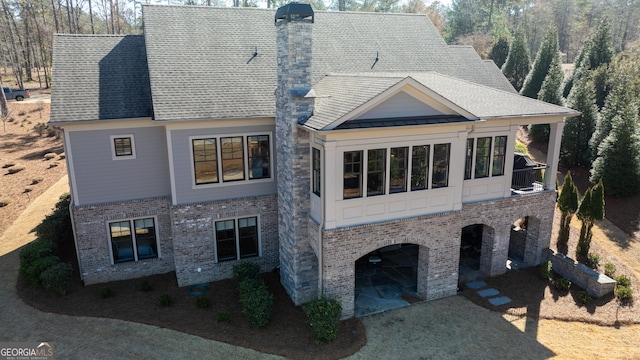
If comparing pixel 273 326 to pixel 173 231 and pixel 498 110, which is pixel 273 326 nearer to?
pixel 173 231

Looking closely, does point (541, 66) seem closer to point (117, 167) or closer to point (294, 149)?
point (294, 149)

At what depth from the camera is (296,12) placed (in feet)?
40.9

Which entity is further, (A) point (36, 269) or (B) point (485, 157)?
(B) point (485, 157)

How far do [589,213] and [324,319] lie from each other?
468 inches

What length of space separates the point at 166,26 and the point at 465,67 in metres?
13.5

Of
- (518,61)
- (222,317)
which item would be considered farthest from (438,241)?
(518,61)

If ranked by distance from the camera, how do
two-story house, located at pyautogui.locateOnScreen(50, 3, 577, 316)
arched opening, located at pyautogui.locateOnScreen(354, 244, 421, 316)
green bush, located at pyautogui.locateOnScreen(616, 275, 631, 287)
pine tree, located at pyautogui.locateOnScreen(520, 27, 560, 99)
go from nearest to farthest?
two-story house, located at pyautogui.locateOnScreen(50, 3, 577, 316), arched opening, located at pyautogui.locateOnScreen(354, 244, 421, 316), green bush, located at pyautogui.locateOnScreen(616, 275, 631, 287), pine tree, located at pyautogui.locateOnScreen(520, 27, 560, 99)

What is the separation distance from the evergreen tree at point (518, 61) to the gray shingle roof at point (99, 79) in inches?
1296

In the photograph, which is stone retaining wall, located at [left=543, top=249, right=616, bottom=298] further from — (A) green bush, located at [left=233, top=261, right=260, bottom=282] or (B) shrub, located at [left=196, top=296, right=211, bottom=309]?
(B) shrub, located at [left=196, top=296, right=211, bottom=309]

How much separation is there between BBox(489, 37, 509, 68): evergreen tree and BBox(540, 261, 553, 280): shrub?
31803 mm

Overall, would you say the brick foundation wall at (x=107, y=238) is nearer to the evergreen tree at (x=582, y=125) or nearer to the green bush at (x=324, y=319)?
the green bush at (x=324, y=319)

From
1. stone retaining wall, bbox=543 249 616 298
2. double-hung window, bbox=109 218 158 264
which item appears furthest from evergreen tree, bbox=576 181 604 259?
double-hung window, bbox=109 218 158 264

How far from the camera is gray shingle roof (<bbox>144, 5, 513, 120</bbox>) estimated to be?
48.3 feet

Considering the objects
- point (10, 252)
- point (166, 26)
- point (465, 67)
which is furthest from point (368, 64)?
point (10, 252)
